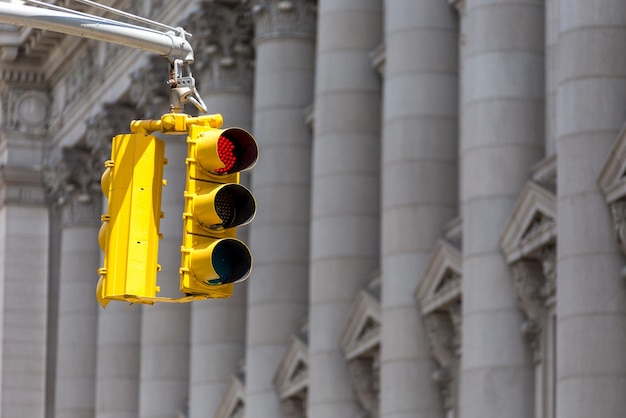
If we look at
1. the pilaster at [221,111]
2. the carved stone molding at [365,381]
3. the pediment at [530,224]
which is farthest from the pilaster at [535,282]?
the pilaster at [221,111]

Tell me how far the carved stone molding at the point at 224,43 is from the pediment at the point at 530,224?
19390mm

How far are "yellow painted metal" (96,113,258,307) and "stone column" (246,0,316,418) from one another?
109ft

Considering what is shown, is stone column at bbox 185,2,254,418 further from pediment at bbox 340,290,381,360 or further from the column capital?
the column capital

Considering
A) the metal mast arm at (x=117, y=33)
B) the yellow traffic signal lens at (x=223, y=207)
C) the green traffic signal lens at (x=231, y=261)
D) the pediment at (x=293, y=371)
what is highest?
the pediment at (x=293, y=371)

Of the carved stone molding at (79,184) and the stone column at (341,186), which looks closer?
the stone column at (341,186)

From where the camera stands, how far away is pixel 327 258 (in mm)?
45750

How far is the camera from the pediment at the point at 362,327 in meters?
43.9

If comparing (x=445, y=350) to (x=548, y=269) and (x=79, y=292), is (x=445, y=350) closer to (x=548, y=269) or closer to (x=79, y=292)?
(x=548, y=269)

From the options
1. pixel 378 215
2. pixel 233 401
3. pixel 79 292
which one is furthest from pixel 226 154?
pixel 79 292

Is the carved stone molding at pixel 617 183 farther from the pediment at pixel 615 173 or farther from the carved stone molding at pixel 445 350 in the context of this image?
the carved stone molding at pixel 445 350

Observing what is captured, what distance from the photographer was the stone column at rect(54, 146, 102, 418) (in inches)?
2655

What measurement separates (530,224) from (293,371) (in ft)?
45.6

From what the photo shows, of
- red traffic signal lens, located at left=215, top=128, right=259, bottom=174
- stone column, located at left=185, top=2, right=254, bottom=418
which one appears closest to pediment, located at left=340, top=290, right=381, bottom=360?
stone column, located at left=185, top=2, right=254, bottom=418

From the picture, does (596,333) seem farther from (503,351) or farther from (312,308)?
(312,308)
